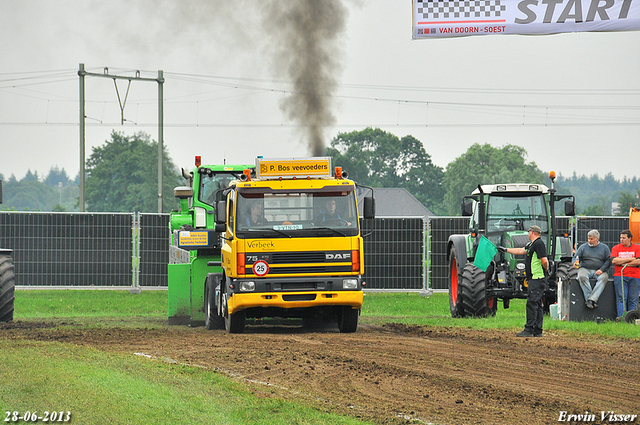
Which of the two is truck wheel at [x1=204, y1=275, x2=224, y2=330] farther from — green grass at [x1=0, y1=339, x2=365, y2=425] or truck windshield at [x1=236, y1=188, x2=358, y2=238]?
green grass at [x1=0, y1=339, x2=365, y2=425]

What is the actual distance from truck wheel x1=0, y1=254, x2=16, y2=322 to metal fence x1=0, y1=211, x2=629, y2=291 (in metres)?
9.19

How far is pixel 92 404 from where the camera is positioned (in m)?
8.32

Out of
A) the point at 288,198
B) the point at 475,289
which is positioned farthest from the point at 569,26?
the point at 288,198

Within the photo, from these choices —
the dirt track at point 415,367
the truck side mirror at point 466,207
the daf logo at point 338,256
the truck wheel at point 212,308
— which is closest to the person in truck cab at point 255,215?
the daf logo at point 338,256

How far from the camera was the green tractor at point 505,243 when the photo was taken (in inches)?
690

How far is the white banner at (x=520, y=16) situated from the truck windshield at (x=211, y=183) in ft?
17.7

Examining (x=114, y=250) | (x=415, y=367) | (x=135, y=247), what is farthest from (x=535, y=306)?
(x=114, y=250)

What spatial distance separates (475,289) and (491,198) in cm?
205

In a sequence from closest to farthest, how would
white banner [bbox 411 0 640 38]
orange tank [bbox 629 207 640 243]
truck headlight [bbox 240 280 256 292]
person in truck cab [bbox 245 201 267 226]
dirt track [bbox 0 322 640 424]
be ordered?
1. dirt track [bbox 0 322 640 424]
2. truck headlight [bbox 240 280 256 292]
3. person in truck cab [bbox 245 201 267 226]
4. orange tank [bbox 629 207 640 243]
5. white banner [bbox 411 0 640 38]

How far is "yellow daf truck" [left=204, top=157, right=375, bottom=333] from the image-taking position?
1434 cm

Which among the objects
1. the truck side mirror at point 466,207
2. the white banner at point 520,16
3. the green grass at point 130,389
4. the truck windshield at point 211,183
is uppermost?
the white banner at point 520,16

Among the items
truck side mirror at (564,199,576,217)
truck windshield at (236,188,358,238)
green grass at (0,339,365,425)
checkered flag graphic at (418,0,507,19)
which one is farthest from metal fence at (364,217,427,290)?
green grass at (0,339,365,425)

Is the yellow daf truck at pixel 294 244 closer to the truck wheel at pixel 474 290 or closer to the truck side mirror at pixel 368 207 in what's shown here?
the truck side mirror at pixel 368 207

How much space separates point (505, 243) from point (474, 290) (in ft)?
3.93
